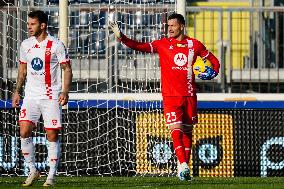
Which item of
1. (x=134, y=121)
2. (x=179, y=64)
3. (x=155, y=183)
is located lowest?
(x=155, y=183)

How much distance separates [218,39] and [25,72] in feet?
24.1

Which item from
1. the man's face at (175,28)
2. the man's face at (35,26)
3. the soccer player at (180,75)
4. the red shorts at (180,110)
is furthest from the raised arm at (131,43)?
the man's face at (35,26)

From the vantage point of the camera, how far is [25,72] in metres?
12.3

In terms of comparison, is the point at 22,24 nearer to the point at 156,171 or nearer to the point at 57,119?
the point at 156,171

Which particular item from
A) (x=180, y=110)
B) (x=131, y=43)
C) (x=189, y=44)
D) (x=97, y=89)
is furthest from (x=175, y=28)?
(x=97, y=89)

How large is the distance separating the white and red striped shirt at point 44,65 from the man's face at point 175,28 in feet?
4.96

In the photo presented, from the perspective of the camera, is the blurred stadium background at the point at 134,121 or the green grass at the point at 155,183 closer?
the green grass at the point at 155,183

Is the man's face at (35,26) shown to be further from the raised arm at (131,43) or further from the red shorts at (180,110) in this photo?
the red shorts at (180,110)

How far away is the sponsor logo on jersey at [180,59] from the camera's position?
13.0m

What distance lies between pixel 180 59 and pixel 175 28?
1.20ft

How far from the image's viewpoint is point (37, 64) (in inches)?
476

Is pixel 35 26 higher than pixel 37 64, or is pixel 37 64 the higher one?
pixel 35 26

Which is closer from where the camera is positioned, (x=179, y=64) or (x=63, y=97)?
(x=63, y=97)

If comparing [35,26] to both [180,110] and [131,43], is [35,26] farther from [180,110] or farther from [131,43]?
[180,110]
